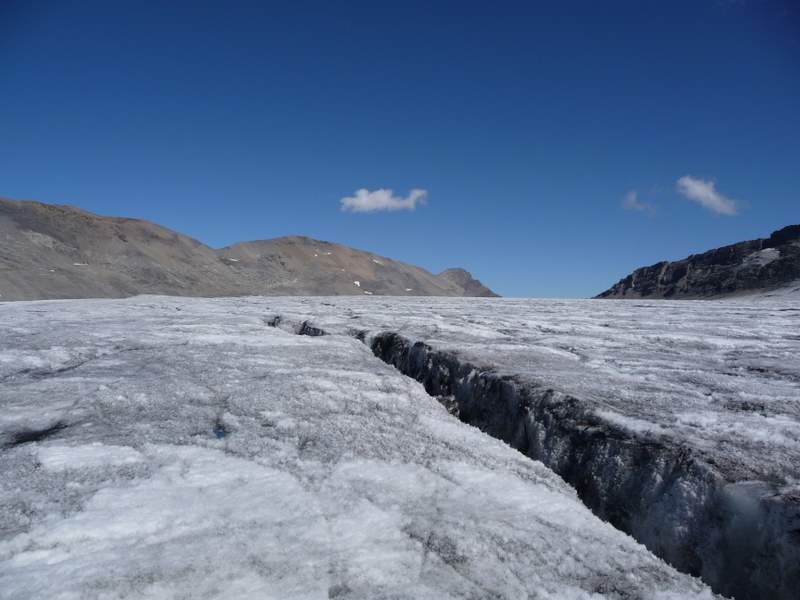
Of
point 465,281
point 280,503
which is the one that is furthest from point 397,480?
point 465,281

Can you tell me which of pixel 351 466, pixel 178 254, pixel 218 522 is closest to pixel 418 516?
pixel 351 466

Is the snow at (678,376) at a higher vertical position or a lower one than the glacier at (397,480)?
higher

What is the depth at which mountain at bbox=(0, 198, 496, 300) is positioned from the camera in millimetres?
23031

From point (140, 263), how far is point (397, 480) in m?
32.7

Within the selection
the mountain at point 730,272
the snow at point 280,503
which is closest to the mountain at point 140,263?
the snow at point 280,503

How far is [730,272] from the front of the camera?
3562 centimetres

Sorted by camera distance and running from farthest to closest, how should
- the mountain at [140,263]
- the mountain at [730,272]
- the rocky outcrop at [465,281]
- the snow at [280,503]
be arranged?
the rocky outcrop at [465,281] → the mountain at [730,272] → the mountain at [140,263] → the snow at [280,503]

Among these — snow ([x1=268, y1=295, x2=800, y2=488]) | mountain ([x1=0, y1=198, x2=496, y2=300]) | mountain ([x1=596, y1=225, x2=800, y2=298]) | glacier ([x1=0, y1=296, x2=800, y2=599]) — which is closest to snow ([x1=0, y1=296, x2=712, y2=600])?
glacier ([x1=0, y1=296, x2=800, y2=599])

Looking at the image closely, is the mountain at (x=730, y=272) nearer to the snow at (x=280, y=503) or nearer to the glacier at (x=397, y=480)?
the glacier at (x=397, y=480)

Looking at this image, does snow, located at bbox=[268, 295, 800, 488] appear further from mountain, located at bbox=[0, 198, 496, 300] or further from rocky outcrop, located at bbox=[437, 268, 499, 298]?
rocky outcrop, located at bbox=[437, 268, 499, 298]

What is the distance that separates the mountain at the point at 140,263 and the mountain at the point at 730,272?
77.1 feet

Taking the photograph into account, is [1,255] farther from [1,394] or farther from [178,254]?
[1,394]

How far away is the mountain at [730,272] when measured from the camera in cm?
3181

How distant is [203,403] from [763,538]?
77.6 inches
